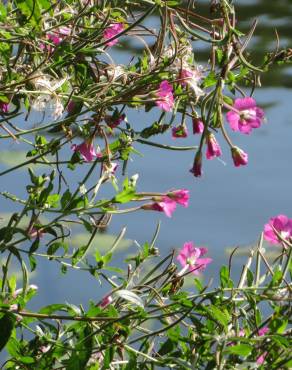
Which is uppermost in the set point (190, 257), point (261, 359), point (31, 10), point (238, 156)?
point (31, 10)

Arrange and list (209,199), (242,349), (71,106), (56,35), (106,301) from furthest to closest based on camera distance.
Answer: (209,199), (56,35), (71,106), (106,301), (242,349)

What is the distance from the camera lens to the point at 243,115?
1.30 metres

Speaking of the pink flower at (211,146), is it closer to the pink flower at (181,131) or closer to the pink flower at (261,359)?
the pink flower at (181,131)

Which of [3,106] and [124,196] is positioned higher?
[3,106]

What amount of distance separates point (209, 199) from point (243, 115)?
1.48m

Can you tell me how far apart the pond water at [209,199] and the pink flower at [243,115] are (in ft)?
2.96

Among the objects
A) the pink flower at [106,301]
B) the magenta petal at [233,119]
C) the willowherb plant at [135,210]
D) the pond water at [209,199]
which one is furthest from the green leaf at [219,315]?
the pond water at [209,199]

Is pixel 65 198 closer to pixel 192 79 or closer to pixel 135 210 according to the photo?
pixel 135 210

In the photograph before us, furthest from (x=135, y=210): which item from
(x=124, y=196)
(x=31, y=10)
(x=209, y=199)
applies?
(x=209, y=199)

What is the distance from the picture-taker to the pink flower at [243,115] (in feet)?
4.26

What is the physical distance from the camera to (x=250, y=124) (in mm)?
1308

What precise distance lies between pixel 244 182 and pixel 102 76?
146cm

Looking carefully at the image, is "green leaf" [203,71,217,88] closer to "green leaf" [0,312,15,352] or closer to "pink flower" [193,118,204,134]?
"pink flower" [193,118,204,134]

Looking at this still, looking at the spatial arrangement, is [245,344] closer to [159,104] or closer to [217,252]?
[159,104]
